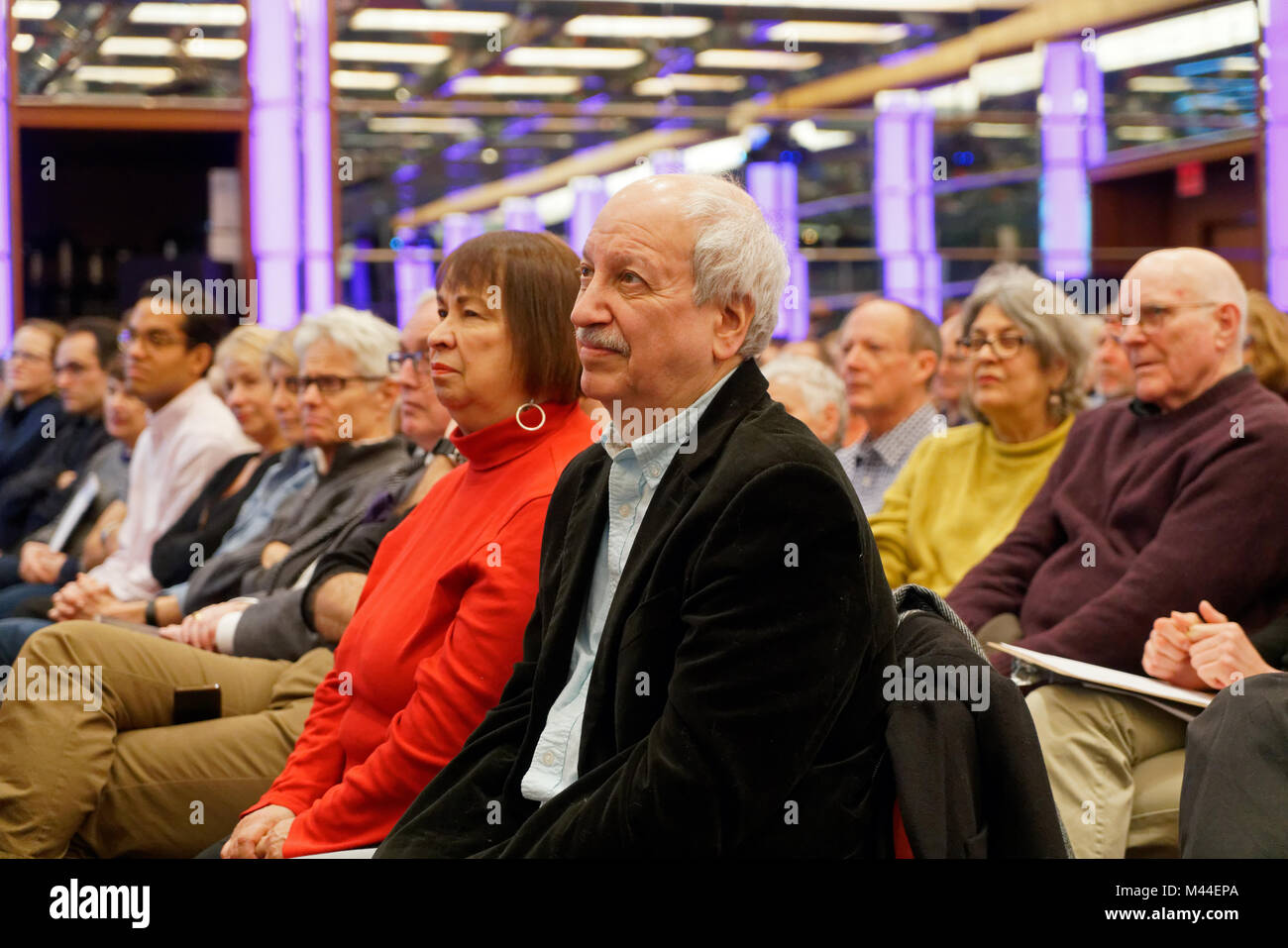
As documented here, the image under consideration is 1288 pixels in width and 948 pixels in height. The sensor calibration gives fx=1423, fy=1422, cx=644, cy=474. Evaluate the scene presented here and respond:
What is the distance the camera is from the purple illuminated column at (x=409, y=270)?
8.35 metres

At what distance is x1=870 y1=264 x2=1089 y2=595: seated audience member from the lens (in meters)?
3.49

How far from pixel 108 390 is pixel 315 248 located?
3.19 meters

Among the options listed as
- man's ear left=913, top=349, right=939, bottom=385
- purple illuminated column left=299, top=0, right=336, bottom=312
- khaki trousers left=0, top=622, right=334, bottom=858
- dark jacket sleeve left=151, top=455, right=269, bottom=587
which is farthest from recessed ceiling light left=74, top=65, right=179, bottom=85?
khaki trousers left=0, top=622, right=334, bottom=858

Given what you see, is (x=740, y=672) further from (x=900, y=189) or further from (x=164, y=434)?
(x=900, y=189)

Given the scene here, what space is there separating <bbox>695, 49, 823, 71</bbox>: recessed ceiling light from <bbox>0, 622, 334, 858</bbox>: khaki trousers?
6.66 meters

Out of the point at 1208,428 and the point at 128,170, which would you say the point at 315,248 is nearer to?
the point at 128,170

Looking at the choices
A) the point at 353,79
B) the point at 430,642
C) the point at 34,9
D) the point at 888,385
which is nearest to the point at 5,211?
the point at 34,9

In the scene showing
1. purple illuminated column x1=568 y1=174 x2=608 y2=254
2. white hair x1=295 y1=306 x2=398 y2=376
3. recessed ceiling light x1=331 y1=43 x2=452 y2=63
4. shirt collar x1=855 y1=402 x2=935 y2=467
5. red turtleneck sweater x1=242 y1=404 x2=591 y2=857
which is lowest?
red turtleneck sweater x1=242 y1=404 x2=591 y2=857

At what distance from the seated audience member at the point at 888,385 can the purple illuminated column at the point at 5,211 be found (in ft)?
19.3

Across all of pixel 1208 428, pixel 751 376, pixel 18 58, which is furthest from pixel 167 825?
pixel 18 58

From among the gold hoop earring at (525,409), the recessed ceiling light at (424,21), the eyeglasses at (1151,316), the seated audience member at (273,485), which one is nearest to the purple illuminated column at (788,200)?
the recessed ceiling light at (424,21)

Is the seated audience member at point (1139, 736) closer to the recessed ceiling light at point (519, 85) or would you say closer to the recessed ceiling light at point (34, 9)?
the recessed ceiling light at point (519, 85)

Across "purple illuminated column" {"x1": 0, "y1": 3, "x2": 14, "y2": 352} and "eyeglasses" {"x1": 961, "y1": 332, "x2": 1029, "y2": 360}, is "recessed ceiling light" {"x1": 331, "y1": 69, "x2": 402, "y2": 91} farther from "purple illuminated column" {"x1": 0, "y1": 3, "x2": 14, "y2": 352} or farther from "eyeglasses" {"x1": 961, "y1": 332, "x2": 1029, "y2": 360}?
"eyeglasses" {"x1": 961, "y1": 332, "x2": 1029, "y2": 360}

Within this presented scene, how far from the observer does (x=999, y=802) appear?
1.65 metres
